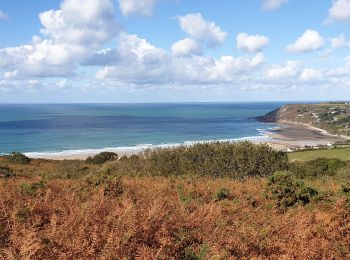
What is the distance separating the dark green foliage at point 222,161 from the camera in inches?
1193

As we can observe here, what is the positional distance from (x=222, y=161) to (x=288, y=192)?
1825 centimetres

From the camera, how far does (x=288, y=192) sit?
42.3 feet

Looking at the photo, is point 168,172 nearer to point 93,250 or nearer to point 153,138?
point 93,250

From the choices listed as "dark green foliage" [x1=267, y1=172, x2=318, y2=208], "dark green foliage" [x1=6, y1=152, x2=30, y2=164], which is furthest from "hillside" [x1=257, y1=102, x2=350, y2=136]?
"dark green foliage" [x1=267, y1=172, x2=318, y2=208]

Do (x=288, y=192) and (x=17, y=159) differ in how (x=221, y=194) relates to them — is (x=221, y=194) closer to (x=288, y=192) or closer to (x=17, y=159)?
(x=288, y=192)

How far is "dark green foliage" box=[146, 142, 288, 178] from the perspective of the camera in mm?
30312

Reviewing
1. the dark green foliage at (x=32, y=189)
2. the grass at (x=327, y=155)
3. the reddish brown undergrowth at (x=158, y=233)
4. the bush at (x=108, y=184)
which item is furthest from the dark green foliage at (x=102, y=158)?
the reddish brown undergrowth at (x=158, y=233)

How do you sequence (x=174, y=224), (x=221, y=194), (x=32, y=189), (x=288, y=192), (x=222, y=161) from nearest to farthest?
(x=174, y=224), (x=32, y=189), (x=288, y=192), (x=221, y=194), (x=222, y=161)

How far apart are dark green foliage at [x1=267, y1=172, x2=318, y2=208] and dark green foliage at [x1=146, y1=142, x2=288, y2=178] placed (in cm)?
1532

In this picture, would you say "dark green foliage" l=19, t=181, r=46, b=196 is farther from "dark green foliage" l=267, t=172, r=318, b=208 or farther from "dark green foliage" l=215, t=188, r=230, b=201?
"dark green foliage" l=267, t=172, r=318, b=208

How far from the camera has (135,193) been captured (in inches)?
499

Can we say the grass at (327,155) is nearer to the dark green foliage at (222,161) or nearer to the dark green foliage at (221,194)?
the dark green foliage at (222,161)

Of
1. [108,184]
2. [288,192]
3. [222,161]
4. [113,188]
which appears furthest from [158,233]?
[222,161]

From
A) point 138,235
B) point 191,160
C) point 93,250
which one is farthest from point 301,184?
point 191,160
